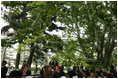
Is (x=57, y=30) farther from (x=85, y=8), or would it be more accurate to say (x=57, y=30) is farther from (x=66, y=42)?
(x=85, y=8)

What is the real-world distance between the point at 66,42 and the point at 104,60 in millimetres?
4861

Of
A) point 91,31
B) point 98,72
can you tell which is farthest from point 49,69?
point 91,31

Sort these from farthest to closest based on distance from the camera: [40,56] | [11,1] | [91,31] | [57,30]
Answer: [40,56] < [57,30] < [91,31] < [11,1]

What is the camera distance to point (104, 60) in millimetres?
10633

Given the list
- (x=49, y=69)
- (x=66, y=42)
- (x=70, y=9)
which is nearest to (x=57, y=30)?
(x=66, y=42)

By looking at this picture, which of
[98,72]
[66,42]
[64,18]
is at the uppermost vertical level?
[64,18]

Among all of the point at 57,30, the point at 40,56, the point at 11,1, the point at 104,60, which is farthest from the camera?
the point at 40,56

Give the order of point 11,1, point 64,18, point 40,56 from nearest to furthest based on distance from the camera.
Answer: point 11,1 < point 64,18 < point 40,56

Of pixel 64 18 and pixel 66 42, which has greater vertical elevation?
pixel 64 18

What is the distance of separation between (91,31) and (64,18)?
3348 mm

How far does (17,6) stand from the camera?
8727mm

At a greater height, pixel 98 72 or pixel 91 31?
pixel 91 31

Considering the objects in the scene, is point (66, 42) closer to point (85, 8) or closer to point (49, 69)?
point (85, 8)

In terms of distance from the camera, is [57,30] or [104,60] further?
[57,30]
